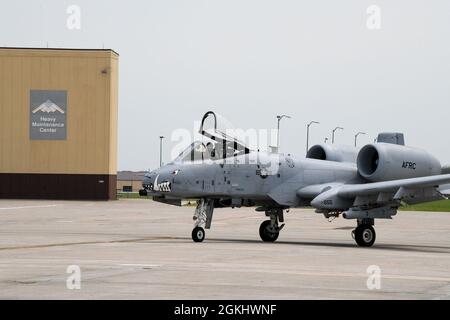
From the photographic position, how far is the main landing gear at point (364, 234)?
26000 millimetres

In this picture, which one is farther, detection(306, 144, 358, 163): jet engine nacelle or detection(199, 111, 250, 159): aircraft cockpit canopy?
detection(306, 144, 358, 163): jet engine nacelle

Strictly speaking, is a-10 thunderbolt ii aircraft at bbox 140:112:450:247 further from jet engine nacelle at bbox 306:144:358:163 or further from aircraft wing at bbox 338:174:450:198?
jet engine nacelle at bbox 306:144:358:163

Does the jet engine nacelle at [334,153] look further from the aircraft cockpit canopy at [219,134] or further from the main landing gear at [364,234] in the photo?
the aircraft cockpit canopy at [219,134]

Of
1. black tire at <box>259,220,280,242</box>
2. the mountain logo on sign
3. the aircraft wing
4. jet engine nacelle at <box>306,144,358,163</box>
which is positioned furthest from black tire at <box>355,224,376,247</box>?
the mountain logo on sign

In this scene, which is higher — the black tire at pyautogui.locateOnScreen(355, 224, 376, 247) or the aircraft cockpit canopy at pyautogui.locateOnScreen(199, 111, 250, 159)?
the aircraft cockpit canopy at pyautogui.locateOnScreen(199, 111, 250, 159)

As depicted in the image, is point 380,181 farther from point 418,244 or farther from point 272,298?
point 272,298

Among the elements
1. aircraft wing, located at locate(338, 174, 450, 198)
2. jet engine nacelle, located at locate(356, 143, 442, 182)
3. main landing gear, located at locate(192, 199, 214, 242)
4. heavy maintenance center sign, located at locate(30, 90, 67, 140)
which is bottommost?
main landing gear, located at locate(192, 199, 214, 242)

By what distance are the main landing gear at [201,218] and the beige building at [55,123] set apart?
59.2 m

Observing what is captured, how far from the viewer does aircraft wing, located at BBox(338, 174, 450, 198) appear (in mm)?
24531

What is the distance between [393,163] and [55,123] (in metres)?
61.7

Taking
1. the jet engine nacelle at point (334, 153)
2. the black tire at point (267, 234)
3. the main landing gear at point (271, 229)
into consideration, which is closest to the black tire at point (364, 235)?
the main landing gear at point (271, 229)

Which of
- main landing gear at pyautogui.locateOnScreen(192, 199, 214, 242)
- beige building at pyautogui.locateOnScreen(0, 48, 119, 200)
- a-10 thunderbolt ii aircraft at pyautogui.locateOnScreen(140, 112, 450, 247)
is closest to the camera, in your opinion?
a-10 thunderbolt ii aircraft at pyautogui.locateOnScreen(140, 112, 450, 247)

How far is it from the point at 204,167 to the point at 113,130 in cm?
6250

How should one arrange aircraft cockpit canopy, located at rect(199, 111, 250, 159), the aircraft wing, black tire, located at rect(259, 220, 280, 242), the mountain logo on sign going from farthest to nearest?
the mountain logo on sign < black tire, located at rect(259, 220, 280, 242) < aircraft cockpit canopy, located at rect(199, 111, 250, 159) < the aircraft wing
